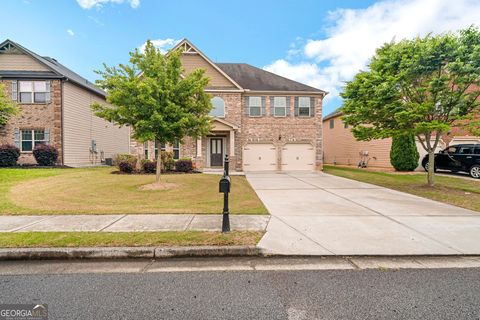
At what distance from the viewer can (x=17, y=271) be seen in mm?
3318

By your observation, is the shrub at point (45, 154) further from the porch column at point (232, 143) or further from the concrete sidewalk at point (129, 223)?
the concrete sidewalk at point (129, 223)

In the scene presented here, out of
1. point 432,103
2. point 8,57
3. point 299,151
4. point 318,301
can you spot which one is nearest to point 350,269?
point 318,301

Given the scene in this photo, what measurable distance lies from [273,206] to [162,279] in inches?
166

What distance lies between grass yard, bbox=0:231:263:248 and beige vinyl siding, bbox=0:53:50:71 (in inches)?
730

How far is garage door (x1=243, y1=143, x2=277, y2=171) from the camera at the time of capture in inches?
691

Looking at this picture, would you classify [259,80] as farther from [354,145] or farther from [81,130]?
[81,130]

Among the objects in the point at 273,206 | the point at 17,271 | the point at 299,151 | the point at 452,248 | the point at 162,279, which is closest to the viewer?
the point at 162,279

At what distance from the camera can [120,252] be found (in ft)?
12.2

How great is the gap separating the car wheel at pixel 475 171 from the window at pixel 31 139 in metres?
27.6

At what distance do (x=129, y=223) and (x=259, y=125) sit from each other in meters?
13.8

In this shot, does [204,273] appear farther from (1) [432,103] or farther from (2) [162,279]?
(1) [432,103]

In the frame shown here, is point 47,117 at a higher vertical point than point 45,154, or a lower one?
higher

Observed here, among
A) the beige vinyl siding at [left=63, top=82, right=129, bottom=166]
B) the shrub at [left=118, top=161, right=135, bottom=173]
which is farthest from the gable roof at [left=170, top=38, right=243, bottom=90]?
the shrub at [left=118, top=161, right=135, bottom=173]

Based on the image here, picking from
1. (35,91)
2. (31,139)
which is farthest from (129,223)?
(35,91)
